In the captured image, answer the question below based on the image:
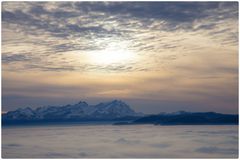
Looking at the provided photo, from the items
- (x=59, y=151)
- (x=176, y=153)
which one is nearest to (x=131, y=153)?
(x=176, y=153)

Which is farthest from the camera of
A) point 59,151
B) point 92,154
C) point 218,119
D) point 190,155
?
point 218,119

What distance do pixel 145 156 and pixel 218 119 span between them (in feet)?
270

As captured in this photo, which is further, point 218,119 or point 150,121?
point 150,121

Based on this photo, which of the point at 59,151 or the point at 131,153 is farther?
the point at 59,151

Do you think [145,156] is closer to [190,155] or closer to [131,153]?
[131,153]

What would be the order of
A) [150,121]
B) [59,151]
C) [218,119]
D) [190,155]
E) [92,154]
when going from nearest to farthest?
[190,155] → [92,154] → [59,151] → [218,119] → [150,121]

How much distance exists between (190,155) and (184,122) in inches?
3343

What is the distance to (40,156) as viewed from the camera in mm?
30922

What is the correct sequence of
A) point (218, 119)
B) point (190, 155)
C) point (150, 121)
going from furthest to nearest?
1. point (150, 121)
2. point (218, 119)
3. point (190, 155)

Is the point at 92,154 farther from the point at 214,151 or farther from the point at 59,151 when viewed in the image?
the point at 214,151

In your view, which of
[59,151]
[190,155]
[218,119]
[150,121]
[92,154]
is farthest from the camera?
[150,121]

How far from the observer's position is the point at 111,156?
1209 inches

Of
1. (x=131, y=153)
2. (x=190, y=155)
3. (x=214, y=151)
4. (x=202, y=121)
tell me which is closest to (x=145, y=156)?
(x=131, y=153)

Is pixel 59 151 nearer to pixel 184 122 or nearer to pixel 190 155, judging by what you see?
pixel 190 155
